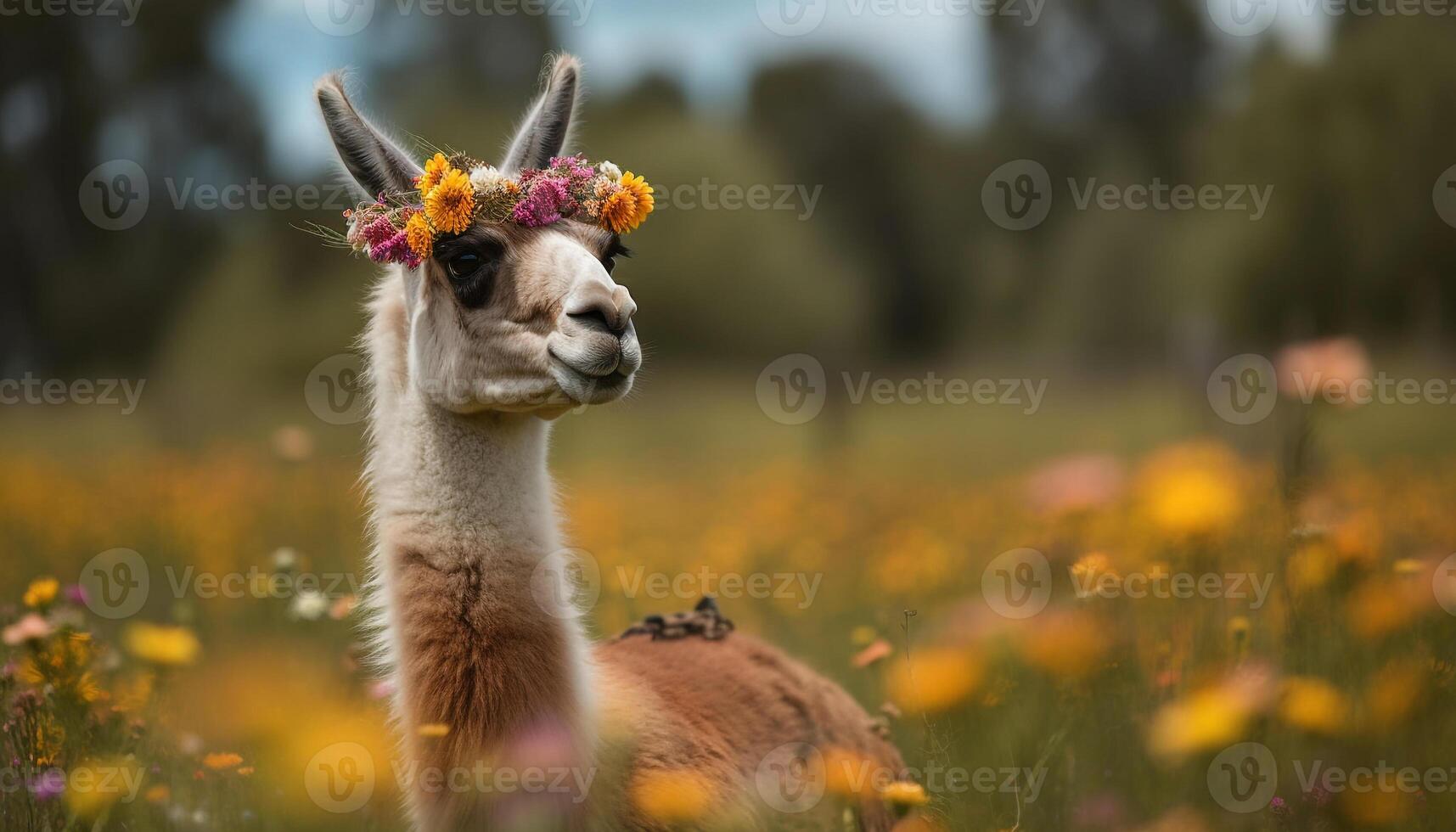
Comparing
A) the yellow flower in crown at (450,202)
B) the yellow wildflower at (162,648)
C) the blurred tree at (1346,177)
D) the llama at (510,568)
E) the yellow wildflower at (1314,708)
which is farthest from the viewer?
the blurred tree at (1346,177)

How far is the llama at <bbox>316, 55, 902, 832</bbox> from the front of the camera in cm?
308

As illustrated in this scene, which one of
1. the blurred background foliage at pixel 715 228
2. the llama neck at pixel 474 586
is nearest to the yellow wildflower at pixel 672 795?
the llama neck at pixel 474 586

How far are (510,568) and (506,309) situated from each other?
30.7 inches

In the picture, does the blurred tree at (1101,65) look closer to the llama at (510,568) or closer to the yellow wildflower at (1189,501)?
the llama at (510,568)

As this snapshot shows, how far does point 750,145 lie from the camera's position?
126 ft

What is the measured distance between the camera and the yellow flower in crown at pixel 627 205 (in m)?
3.61

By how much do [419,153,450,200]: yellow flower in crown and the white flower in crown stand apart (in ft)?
0.29

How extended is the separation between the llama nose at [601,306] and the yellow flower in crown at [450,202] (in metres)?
0.46

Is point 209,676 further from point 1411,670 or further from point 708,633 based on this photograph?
point 1411,670

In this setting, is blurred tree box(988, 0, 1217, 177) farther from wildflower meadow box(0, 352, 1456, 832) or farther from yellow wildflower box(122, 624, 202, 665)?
yellow wildflower box(122, 624, 202, 665)

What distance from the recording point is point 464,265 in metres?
3.46

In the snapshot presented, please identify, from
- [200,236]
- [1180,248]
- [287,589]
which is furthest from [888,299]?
[287,589]

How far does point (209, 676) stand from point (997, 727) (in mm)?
3152

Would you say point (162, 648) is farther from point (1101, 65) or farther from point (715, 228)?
point (1101, 65)
